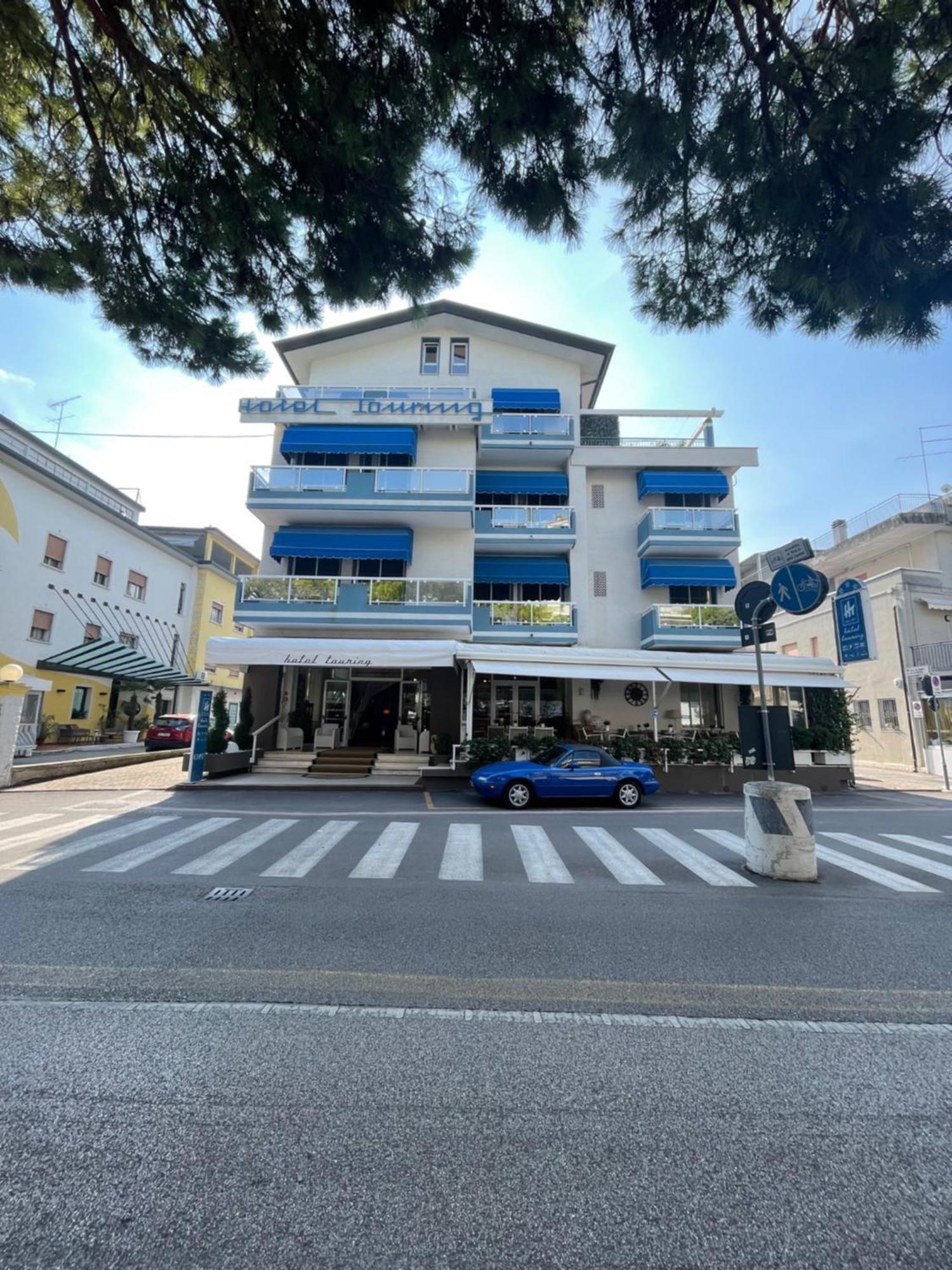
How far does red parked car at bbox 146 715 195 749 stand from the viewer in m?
23.8

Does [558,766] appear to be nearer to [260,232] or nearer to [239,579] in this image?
[260,232]

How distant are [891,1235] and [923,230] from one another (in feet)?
20.3

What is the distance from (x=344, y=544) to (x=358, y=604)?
7.31ft

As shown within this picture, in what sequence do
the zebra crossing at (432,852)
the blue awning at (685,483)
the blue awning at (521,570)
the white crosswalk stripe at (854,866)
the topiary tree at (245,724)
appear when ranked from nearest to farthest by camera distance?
the white crosswalk stripe at (854,866), the zebra crossing at (432,852), the topiary tree at (245,724), the blue awning at (521,570), the blue awning at (685,483)

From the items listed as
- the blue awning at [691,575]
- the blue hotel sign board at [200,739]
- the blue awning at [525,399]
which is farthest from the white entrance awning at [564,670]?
the blue awning at [525,399]

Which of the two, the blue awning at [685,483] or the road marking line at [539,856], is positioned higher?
the blue awning at [685,483]

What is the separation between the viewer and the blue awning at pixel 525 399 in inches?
902

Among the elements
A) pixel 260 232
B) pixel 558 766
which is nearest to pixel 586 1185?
pixel 260 232

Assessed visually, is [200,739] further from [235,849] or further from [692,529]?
[692,529]

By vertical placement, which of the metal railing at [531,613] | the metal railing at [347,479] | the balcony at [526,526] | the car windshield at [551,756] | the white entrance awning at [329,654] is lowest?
the car windshield at [551,756]

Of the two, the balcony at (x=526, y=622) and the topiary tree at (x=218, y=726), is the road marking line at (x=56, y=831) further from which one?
the balcony at (x=526, y=622)

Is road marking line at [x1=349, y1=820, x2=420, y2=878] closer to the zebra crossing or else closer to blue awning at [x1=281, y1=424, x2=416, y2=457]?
the zebra crossing

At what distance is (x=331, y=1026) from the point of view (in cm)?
334

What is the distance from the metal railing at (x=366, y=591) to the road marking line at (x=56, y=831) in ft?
32.9
